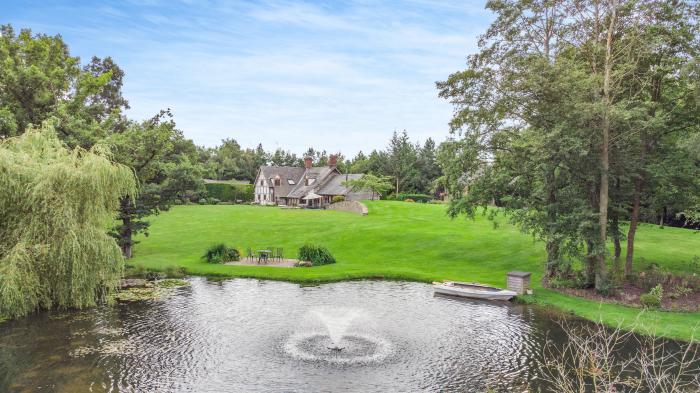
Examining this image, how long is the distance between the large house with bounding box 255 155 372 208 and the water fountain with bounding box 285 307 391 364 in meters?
54.6

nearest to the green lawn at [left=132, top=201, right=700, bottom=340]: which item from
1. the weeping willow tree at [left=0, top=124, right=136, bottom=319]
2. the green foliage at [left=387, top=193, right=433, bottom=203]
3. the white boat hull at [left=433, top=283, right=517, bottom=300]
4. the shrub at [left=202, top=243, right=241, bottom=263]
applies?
the shrub at [left=202, top=243, right=241, bottom=263]

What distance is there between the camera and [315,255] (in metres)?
35.8

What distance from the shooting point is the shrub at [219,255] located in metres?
35.8

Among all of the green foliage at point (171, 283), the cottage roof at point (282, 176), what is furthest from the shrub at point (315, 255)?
the cottage roof at point (282, 176)

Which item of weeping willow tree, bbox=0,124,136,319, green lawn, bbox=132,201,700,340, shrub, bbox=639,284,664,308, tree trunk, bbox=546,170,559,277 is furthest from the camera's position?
green lawn, bbox=132,201,700,340

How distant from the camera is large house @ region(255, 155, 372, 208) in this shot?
79750 millimetres

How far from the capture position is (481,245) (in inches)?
1539

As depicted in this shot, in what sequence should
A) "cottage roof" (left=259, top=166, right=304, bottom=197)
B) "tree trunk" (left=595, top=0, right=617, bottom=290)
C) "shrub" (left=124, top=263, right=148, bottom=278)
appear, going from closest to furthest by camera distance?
"tree trunk" (left=595, top=0, right=617, bottom=290), "shrub" (left=124, top=263, right=148, bottom=278), "cottage roof" (left=259, top=166, right=304, bottom=197)

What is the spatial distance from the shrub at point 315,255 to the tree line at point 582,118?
462 inches

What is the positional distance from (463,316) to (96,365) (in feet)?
53.8

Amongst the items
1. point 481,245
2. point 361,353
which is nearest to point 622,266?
point 481,245

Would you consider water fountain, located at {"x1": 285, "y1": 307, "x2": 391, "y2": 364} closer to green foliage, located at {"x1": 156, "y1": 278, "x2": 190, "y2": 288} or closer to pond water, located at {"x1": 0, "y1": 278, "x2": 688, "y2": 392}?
pond water, located at {"x1": 0, "y1": 278, "x2": 688, "y2": 392}

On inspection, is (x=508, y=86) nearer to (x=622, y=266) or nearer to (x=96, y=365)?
(x=622, y=266)

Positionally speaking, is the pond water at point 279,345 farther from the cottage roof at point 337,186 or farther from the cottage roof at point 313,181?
the cottage roof at point 313,181
